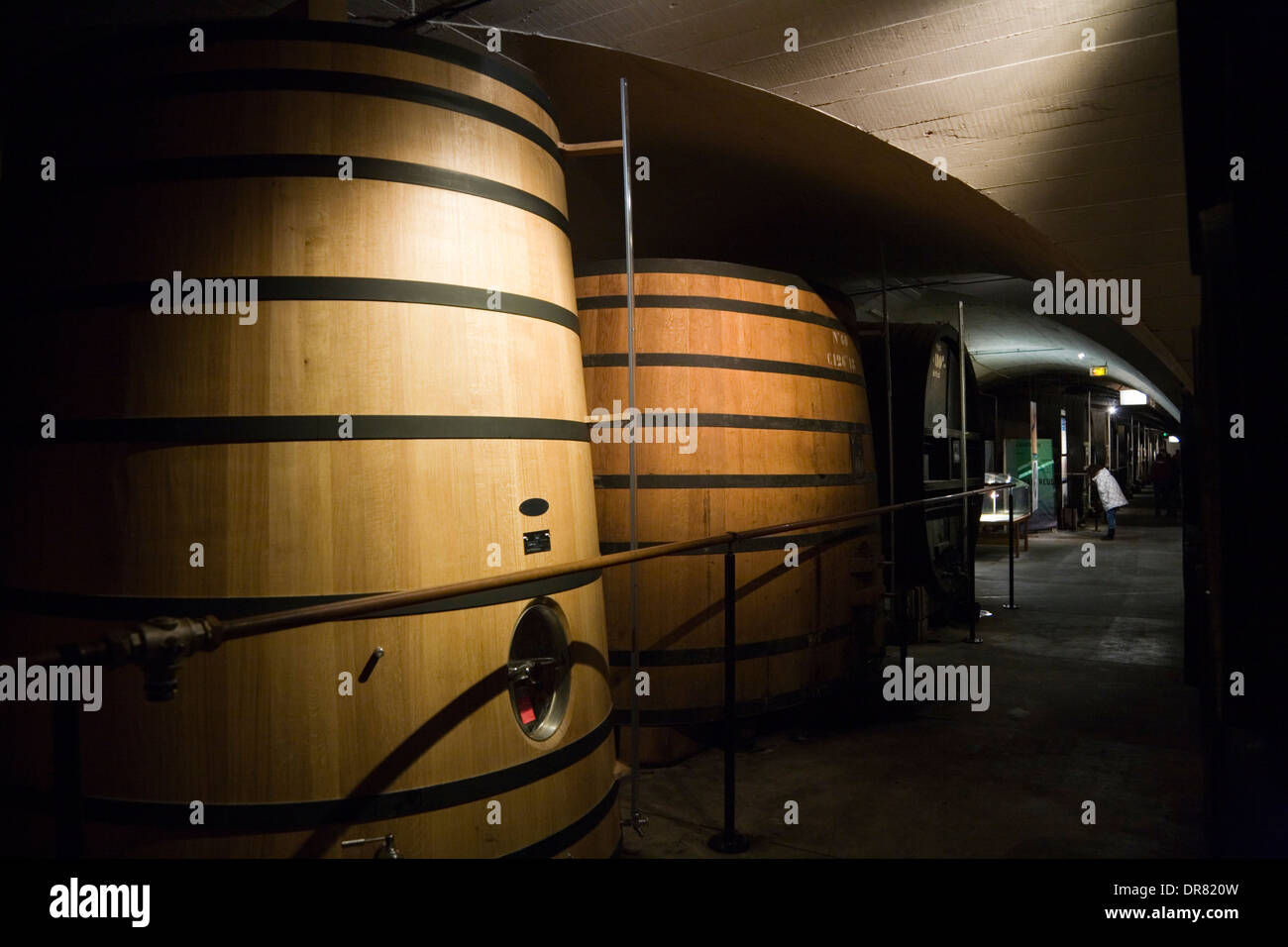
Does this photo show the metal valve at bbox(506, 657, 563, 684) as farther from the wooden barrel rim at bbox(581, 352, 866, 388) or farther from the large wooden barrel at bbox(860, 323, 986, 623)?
the large wooden barrel at bbox(860, 323, 986, 623)

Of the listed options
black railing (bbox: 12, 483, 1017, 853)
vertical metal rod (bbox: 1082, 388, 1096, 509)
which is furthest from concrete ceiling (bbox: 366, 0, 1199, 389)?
vertical metal rod (bbox: 1082, 388, 1096, 509)

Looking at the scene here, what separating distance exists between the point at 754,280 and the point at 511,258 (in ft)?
6.25

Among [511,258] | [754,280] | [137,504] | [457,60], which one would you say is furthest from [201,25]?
[754,280]

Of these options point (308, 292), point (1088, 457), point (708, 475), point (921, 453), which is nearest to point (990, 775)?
point (708, 475)

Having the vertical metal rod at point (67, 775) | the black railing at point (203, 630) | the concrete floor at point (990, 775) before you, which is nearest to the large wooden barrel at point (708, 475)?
the concrete floor at point (990, 775)

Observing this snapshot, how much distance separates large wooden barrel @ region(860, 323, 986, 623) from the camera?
19.1 ft

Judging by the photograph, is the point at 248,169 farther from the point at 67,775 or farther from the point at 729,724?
the point at 729,724

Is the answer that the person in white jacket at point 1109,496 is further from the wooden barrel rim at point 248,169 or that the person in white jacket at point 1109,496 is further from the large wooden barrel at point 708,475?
the wooden barrel rim at point 248,169

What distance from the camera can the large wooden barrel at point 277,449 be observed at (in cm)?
179

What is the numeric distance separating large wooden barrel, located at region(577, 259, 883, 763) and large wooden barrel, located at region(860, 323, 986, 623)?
208 cm

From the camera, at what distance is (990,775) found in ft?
11.5
